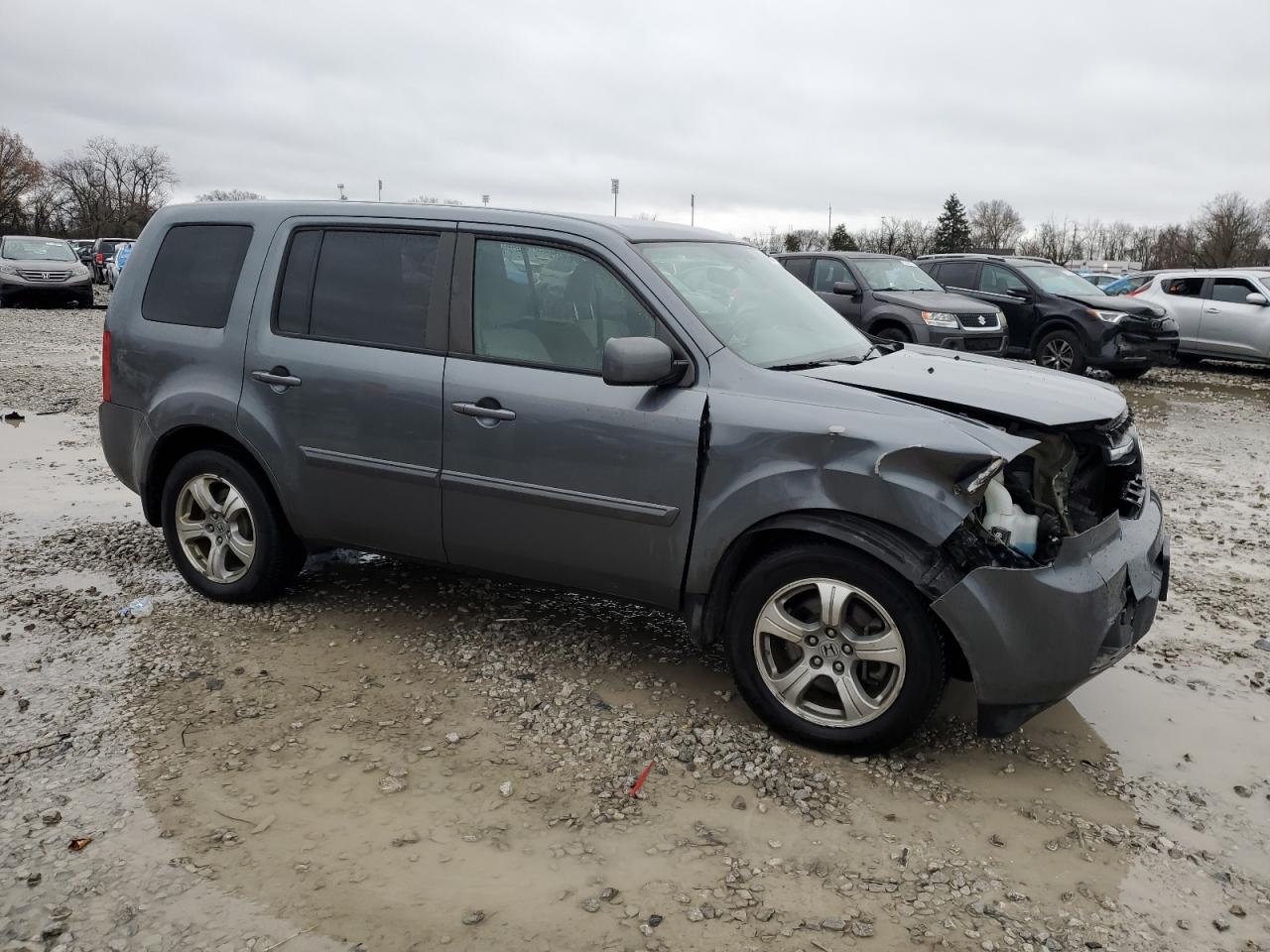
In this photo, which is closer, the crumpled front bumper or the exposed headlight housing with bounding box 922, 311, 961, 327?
the crumpled front bumper

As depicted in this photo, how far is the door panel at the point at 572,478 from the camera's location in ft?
12.2

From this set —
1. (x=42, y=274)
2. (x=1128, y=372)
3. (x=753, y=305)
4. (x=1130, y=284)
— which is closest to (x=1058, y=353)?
(x=1128, y=372)

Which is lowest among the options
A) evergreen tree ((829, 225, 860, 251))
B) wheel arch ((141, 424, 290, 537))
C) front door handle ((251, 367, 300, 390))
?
wheel arch ((141, 424, 290, 537))

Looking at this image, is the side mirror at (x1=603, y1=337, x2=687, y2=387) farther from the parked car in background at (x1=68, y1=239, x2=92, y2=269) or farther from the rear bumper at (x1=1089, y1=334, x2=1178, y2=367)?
the parked car in background at (x1=68, y1=239, x2=92, y2=269)

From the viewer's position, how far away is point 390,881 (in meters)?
2.91

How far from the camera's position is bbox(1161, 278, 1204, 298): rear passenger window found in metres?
17.0

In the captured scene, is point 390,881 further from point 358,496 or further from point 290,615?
point 290,615

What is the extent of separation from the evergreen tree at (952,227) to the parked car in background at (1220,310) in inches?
2424

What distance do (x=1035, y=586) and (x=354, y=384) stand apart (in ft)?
9.15

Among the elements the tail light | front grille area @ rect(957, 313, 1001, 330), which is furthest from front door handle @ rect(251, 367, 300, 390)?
front grille area @ rect(957, 313, 1001, 330)

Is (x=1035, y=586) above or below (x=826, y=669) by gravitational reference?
above

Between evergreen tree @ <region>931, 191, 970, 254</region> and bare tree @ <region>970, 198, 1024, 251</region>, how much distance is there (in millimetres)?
10498

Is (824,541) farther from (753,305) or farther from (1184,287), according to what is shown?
(1184,287)

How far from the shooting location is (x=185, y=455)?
4.91m
